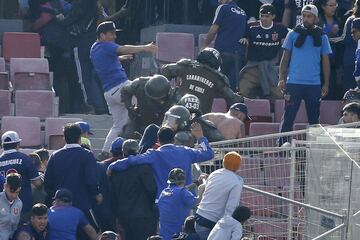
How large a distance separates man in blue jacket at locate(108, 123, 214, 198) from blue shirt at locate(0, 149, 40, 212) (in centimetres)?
75

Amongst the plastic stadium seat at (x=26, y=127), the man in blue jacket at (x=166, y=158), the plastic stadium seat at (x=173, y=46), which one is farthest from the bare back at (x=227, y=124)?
the plastic stadium seat at (x=173, y=46)

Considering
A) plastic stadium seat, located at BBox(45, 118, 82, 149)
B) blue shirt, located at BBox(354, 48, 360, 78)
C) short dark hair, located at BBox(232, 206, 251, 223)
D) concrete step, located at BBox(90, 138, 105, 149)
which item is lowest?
concrete step, located at BBox(90, 138, 105, 149)

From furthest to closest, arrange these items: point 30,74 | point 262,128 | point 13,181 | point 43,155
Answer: point 30,74, point 262,128, point 43,155, point 13,181

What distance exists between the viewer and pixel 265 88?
20250 mm

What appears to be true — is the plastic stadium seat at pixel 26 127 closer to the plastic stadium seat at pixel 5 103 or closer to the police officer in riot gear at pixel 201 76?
the plastic stadium seat at pixel 5 103

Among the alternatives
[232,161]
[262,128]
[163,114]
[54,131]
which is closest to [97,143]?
[54,131]

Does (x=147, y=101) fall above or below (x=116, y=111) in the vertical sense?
above

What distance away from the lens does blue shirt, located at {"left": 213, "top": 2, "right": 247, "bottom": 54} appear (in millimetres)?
20359

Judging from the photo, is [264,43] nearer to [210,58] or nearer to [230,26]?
[230,26]

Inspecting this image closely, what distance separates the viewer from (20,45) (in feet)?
70.1

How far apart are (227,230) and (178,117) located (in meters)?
1.98

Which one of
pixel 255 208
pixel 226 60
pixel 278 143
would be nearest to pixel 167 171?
pixel 255 208

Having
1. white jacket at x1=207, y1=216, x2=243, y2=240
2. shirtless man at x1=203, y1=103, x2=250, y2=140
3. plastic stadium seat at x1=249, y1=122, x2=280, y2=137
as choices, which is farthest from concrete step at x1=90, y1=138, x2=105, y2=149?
white jacket at x1=207, y1=216, x2=243, y2=240

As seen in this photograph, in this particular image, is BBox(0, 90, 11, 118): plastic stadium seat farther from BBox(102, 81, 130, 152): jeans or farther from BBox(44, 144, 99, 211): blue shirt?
BBox(44, 144, 99, 211): blue shirt
